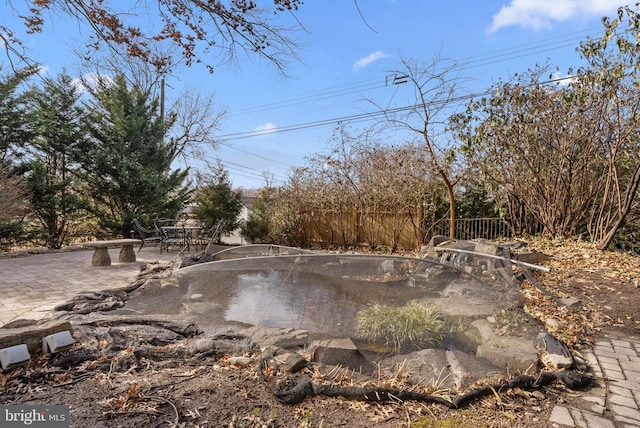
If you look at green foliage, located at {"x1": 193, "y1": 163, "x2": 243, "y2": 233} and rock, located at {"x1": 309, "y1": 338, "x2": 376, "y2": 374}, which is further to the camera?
green foliage, located at {"x1": 193, "y1": 163, "x2": 243, "y2": 233}

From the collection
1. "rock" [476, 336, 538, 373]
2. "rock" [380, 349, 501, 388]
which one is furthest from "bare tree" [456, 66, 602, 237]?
"rock" [380, 349, 501, 388]

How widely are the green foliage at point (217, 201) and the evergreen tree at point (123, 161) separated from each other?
1.26 meters

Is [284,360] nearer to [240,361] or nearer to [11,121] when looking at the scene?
[240,361]

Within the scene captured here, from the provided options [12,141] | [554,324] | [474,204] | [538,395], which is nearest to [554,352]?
[538,395]

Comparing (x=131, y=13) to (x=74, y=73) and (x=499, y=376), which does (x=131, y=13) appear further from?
(x=74, y=73)

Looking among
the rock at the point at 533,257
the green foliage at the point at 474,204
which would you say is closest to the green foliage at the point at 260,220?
the green foliage at the point at 474,204

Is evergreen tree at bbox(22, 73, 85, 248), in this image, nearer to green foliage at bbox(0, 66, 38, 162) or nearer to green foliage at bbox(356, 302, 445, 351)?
green foliage at bbox(0, 66, 38, 162)

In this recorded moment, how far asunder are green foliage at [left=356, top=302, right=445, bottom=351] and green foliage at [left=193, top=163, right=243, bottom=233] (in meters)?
7.27

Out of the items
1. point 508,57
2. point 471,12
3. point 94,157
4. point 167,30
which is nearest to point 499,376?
point 167,30

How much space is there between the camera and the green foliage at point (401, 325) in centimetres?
218

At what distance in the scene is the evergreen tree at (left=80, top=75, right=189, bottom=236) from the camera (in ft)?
28.7

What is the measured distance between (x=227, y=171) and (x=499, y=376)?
8478mm

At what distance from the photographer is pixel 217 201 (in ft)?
29.4

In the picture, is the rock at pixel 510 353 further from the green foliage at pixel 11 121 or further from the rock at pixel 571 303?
the green foliage at pixel 11 121
